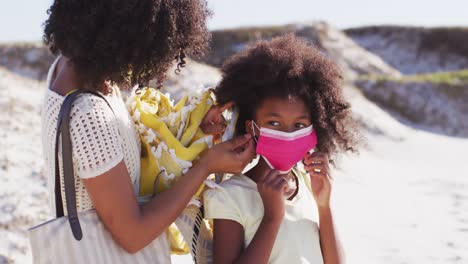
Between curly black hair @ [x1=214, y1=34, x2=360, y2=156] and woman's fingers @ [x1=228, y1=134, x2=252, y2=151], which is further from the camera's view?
curly black hair @ [x1=214, y1=34, x2=360, y2=156]

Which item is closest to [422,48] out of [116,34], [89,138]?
[116,34]

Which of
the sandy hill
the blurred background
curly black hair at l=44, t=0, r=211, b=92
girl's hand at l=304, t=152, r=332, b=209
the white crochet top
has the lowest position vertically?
→ the sandy hill

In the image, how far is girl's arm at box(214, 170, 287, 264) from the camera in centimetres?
195

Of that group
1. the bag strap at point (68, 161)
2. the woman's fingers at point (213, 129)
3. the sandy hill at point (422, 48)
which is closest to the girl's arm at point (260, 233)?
the woman's fingers at point (213, 129)

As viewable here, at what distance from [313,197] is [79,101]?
3.21ft

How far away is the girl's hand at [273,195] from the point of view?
1981mm

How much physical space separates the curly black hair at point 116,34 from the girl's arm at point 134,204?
31cm

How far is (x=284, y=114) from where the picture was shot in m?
2.11

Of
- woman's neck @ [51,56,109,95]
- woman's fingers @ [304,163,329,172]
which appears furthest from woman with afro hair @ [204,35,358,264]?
woman's neck @ [51,56,109,95]

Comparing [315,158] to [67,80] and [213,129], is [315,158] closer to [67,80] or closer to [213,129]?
[213,129]

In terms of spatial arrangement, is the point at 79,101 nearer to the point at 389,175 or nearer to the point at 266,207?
the point at 266,207

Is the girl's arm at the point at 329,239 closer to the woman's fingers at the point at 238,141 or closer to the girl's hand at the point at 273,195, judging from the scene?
the girl's hand at the point at 273,195

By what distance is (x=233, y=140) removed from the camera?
2.04m

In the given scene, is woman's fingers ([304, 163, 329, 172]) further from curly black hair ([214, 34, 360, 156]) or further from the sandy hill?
the sandy hill
